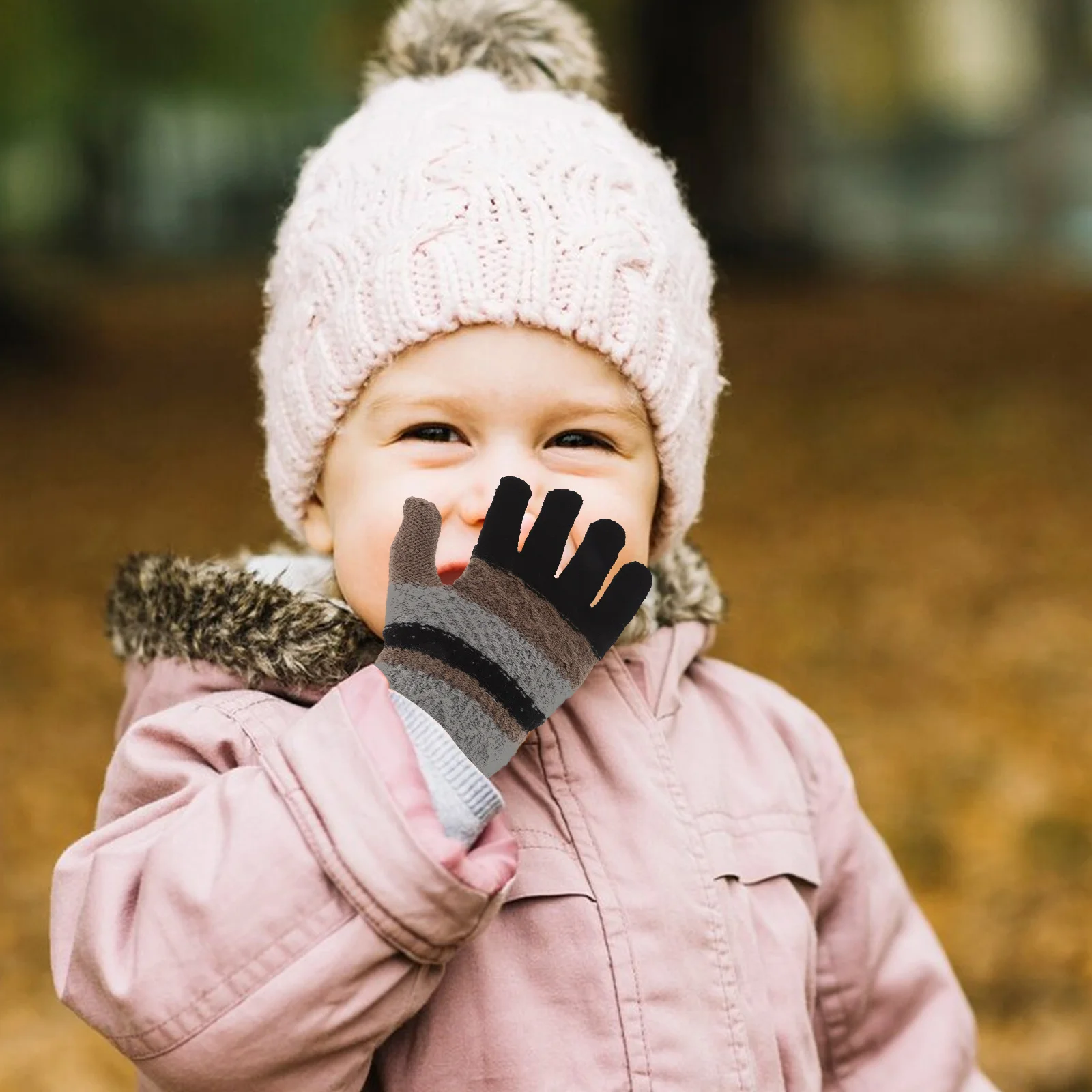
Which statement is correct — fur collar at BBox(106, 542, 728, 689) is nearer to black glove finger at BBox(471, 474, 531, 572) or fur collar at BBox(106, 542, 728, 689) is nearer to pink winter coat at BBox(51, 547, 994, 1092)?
pink winter coat at BBox(51, 547, 994, 1092)

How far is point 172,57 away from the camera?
11.0m

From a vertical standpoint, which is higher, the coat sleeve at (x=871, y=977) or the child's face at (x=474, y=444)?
the child's face at (x=474, y=444)

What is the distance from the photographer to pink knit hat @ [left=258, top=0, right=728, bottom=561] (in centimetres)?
175

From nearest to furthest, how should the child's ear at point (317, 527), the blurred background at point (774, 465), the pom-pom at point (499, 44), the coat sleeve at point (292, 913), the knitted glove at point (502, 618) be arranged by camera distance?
the coat sleeve at point (292, 913), the knitted glove at point (502, 618), the child's ear at point (317, 527), the pom-pom at point (499, 44), the blurred background at point (774, 465)

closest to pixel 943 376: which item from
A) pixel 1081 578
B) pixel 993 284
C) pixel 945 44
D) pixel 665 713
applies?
pixel 1081 578

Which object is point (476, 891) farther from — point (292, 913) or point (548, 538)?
point (548, 538)

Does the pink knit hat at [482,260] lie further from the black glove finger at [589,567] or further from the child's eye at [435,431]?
the black glove finger at [589,567]

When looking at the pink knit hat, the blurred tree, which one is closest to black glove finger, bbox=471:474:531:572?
the pink knit hat

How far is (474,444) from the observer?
1.69m

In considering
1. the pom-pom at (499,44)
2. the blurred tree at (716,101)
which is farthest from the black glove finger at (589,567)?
the blurred tree at (716,101)

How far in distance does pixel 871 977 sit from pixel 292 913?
90cm

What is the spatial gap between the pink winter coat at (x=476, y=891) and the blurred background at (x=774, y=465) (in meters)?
0.87

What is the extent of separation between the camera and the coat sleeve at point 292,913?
142 cm

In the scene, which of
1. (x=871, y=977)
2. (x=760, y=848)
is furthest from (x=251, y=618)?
(x=871, y=977)
